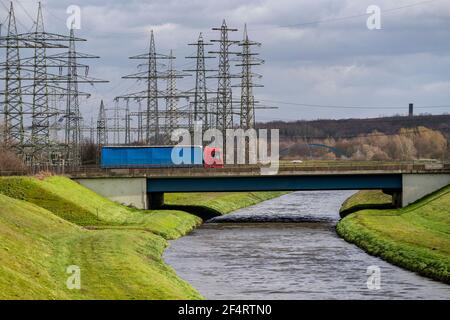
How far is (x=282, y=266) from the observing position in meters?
63.6

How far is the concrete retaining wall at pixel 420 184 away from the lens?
106m

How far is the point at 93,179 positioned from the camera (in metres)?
107

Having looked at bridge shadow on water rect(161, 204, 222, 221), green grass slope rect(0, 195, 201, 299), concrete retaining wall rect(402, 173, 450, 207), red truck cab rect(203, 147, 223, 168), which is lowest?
bridge shadow on water rect(161, 204, 222, 221)

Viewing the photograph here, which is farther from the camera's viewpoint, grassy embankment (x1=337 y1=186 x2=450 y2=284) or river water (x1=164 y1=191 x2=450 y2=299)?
grassy embankment (x1=337 y1=186 x2=450 y2=284)

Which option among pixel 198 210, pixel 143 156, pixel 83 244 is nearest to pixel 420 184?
pixel 198 210

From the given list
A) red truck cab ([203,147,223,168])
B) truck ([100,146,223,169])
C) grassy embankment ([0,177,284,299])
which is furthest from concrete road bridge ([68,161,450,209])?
red truck cab ([203,147,223,168])

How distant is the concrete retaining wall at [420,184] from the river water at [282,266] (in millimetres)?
12556

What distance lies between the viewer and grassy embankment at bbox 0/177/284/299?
151 feet

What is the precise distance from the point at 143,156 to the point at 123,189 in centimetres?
1816

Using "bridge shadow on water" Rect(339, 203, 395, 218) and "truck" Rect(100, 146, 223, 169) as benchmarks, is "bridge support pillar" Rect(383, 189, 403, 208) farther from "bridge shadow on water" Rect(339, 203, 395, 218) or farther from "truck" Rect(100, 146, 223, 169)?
"truck" Rect(100, 146, 223, 169)

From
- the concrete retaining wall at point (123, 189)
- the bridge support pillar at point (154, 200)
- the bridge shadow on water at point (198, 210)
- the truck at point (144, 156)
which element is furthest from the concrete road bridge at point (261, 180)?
the truck at point (144, 156)

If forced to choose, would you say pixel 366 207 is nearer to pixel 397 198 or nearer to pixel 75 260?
pixel 397 198
